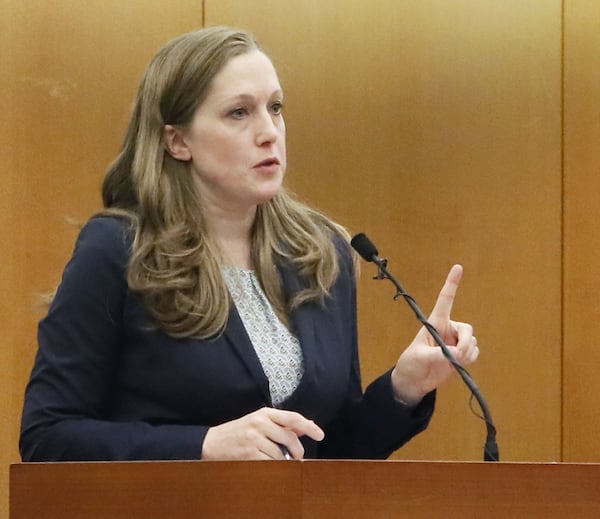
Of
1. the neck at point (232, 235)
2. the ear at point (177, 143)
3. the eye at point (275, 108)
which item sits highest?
the eye at point (275, 108)

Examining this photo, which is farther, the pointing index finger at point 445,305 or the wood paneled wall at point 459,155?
the wood paneled wall at point 459,155

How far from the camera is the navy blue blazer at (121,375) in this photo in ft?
6.52

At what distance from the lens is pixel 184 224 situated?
215 centimetres

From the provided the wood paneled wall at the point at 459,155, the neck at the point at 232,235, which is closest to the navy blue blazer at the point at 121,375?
the neck at the point at 232,235

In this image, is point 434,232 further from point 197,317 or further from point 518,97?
point 197,317

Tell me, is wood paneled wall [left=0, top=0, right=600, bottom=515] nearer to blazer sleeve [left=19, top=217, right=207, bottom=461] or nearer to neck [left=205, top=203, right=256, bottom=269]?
neck [left=205, top=203, right=256, bottom=269]

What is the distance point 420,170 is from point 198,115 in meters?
1.35

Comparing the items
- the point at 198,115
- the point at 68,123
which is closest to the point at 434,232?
the point at 68,123

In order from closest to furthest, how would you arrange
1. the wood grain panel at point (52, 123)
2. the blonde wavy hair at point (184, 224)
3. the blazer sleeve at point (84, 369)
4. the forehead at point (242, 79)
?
the blazer sleeve at point (84, 369) → the blonde wavy hair at point (184, 224) → the forehead at point (242, 79) → the wood grain panel at point (52, 123)

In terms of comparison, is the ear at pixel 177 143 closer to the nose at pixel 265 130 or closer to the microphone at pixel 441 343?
the nose at pixel 265 130

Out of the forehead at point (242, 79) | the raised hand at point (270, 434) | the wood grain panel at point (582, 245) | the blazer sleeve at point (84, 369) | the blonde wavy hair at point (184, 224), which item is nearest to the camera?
the raised hand at point (270, 434)

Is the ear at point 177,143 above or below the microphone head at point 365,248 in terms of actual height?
above

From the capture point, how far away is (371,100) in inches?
136

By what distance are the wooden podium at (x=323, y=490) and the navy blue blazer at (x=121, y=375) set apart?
404 millimetres
